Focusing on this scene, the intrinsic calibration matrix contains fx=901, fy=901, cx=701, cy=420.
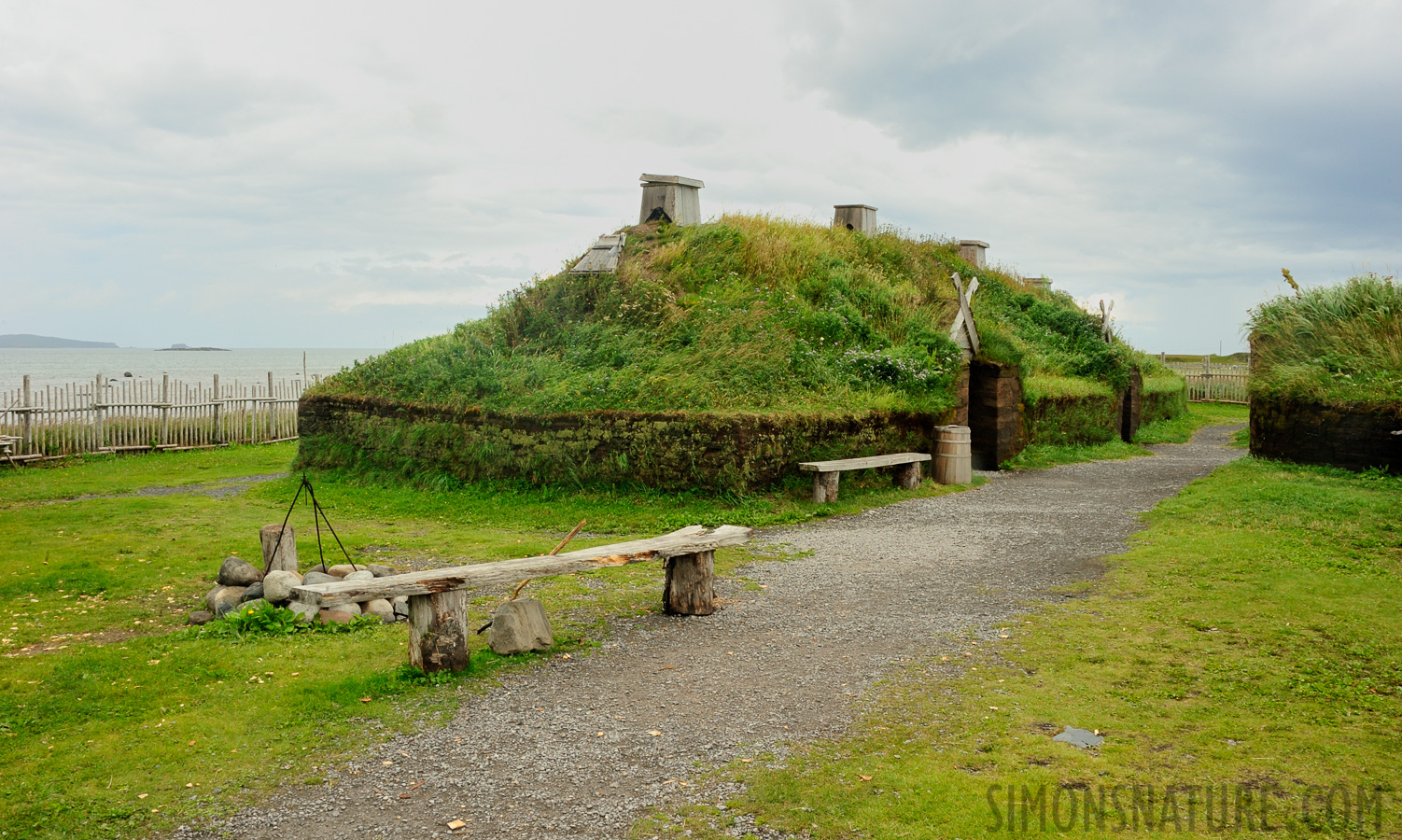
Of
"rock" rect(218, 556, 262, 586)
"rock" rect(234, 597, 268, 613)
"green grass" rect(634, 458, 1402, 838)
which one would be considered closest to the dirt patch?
"rock" rect(218, 556, 262, 586)

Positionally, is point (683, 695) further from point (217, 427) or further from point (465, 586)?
point (217, 427)

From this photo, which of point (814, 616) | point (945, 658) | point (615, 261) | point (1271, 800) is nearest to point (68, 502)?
point (615, 261)

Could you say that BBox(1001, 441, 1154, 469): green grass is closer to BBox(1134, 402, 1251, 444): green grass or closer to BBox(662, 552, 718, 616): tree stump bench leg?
BBox(1134, 402, 1251, 444): green grass

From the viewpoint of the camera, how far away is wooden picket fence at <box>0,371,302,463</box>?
65.1ft

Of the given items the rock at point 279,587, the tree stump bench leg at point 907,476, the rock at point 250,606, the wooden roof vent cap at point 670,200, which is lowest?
the rock at point 250,606

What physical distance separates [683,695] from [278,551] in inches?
184

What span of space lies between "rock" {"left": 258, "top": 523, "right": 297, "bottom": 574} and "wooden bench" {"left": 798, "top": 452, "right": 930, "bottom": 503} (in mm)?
6996

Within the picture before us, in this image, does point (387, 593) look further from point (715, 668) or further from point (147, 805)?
point (715, 668)

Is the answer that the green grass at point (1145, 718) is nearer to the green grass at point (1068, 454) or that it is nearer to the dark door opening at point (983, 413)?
the dark door opening at point (983, 413)

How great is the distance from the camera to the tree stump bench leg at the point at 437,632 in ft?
20.3

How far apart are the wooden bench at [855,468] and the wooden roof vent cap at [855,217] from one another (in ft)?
34.2

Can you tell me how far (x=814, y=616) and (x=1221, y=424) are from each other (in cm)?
2695

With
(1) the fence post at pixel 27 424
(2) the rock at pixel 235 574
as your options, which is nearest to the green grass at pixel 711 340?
(2) the rock at pixel 235 574

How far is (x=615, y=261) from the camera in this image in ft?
60.6
